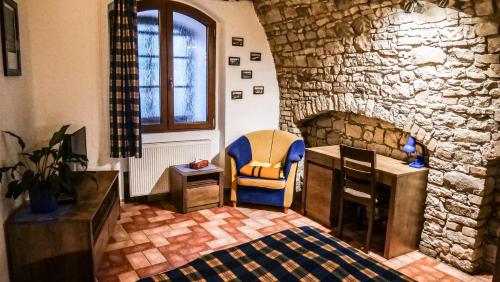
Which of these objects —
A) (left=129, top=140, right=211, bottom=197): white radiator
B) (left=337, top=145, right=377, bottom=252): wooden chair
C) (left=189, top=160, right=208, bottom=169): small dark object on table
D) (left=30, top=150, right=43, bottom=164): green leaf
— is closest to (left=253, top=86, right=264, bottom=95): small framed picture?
(left=129, top=140, right=211, bottom=197): white radiator

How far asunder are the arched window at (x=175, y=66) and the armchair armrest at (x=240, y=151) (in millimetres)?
530

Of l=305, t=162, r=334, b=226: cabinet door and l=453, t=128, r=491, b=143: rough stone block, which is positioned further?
l=305, t=162, r=334, b=226: cabinet door

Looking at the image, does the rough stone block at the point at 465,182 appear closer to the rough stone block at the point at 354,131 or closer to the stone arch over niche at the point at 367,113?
the stone arch over niche at the point at 367,113

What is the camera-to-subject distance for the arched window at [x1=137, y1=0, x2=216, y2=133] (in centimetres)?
441

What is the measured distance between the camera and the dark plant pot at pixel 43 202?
8.69 ft

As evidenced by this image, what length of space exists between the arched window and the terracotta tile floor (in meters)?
1.15

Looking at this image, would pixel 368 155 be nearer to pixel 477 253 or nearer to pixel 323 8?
pixel 477 253

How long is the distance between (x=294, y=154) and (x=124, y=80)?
6.91ft

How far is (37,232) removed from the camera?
256cm

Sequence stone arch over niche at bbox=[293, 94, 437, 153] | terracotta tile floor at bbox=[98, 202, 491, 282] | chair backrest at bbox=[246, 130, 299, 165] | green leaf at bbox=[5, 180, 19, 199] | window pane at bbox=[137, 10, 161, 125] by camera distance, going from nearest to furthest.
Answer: green leaf at bbox=[5, 180, 19, 199] → terracotta tile floor at bbox=[98, 202, 491, 282] → stone arch over niche at bbox=[293, 94, 437, 153] → window pane at bbox=[137, 10, 161, 125] → chair backrest at bbox=[246, 130, 299, 165]

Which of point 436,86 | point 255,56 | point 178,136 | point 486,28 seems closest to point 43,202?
point 178,136

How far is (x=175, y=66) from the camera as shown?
15.2 feet

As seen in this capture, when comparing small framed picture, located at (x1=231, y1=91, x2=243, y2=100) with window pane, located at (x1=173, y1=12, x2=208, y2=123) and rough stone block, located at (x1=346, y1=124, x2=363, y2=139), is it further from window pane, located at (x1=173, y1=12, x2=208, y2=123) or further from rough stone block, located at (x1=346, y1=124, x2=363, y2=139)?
rough stone block, located at (x1=346, y1=124, x2=363, y2=139)

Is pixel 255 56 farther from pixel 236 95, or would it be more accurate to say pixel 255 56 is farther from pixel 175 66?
pixel 175 66
